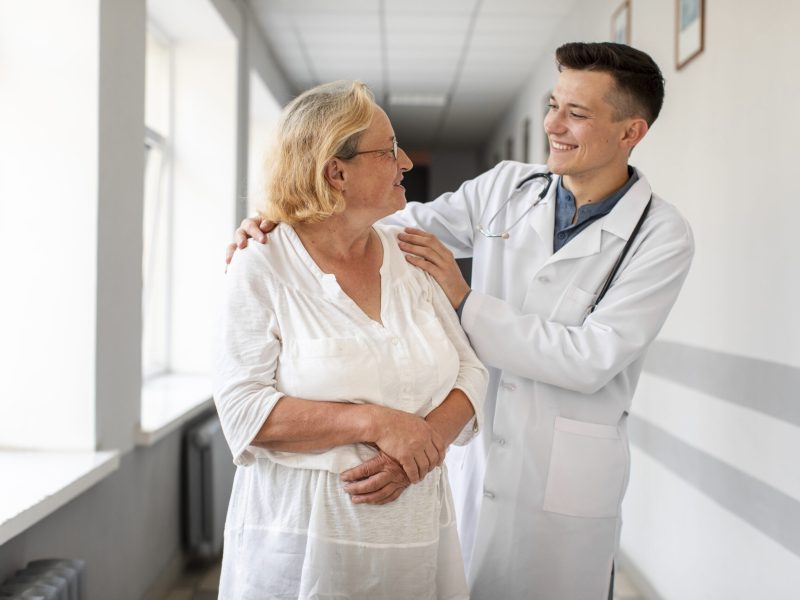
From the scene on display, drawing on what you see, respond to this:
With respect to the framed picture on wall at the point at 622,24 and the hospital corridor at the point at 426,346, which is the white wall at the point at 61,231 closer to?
the hospital corridor at the point at 426,346

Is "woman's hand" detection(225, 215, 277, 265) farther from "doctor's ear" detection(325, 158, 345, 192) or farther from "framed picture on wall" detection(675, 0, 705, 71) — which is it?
"framed picture on wall" detection(675, 0, 705, 71)

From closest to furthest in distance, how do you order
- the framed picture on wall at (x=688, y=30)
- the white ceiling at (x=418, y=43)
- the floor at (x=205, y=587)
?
the framed picture on wall at (x=688, y=30), the floor at (x=205, y=587), the white ceiling at (x=418, y=43)

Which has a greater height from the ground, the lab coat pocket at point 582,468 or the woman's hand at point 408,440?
the woman's hand at point 408,440

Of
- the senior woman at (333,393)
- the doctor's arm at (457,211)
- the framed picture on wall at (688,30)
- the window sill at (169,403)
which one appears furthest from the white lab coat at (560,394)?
the window sill at (169,403)

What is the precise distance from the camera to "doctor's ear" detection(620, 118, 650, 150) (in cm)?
193

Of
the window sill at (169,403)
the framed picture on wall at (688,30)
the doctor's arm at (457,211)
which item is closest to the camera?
the doctor's arm at (457,211)

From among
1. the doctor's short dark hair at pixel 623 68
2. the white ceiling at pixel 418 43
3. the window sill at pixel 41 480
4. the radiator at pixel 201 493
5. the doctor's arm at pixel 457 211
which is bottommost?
the radiator at pixel 201 493

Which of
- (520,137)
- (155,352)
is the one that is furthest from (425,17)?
(155,352)

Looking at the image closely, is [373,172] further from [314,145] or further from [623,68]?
[623,68]

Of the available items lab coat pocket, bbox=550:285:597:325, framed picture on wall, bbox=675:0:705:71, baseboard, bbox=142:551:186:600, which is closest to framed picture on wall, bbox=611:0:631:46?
framed picture on wall, bbox=675:0:705:71

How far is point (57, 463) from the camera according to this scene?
248 cm

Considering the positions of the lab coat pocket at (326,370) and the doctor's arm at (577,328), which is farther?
the doctor's arm at (577,328)

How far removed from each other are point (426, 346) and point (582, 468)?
0.58 m

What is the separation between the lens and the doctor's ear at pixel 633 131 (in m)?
1.93
